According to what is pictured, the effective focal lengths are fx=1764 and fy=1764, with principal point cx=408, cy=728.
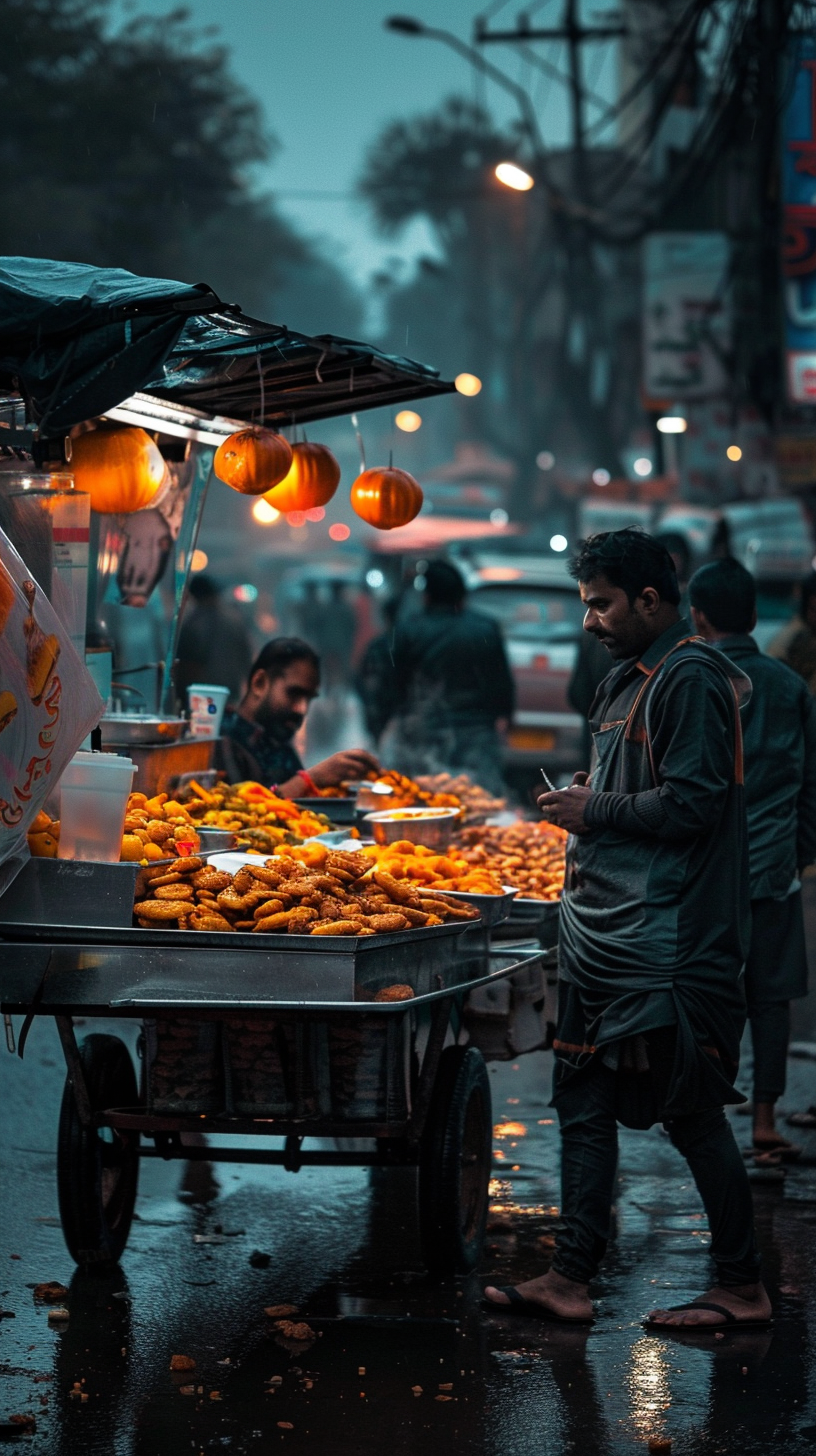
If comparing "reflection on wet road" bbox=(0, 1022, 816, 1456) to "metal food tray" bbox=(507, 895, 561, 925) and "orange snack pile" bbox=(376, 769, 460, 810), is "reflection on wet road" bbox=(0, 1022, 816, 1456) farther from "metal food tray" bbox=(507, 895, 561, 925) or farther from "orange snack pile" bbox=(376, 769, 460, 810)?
"orange snack pile" bbox=(376, 769, 460, 810)

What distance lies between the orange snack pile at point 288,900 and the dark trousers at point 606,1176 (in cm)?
66

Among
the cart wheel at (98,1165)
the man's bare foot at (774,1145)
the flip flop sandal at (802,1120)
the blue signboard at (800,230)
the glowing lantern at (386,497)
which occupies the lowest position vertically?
the flip flop sandal at (802,1120)

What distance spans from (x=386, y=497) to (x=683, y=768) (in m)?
Result: 2.56

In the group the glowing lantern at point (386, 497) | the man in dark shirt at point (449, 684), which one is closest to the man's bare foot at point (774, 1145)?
the glowing lantern at point (386, 497)

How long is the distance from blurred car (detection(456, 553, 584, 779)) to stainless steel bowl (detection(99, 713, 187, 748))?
9093 millimetres

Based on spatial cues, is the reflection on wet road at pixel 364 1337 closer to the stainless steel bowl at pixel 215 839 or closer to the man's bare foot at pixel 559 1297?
the man's bare foot at pixel 559 1297

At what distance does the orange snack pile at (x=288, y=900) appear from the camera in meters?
4.59

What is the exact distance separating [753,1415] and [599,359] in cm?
4830

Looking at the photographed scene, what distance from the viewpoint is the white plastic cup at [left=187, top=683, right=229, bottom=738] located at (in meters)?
6.71

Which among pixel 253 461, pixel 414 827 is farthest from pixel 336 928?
pixel 253 461

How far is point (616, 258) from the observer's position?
47500 mm

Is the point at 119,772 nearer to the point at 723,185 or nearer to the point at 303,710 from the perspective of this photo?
the point at 303,710

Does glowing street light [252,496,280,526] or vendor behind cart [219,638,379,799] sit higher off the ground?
glowing street light [252,496,280,526]

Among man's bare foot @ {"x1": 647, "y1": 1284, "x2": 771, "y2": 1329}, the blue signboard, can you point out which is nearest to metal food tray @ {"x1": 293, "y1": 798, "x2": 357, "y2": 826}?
man's bare foot @ {"x1": 647, "y1": 1284, "x2": 771, "y2": 1329}
